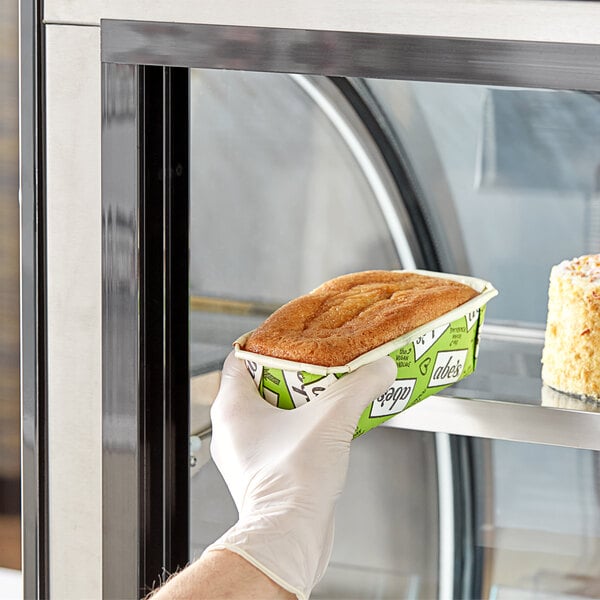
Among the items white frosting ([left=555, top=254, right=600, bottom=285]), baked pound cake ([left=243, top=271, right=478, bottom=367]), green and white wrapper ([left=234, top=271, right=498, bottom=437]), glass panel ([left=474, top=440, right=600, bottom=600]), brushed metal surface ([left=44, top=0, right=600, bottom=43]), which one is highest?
brushed metal surface ([left=44, top=0, right=600, bottom=43])

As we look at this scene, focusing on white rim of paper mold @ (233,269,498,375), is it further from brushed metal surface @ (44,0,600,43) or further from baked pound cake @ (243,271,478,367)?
brushed metal surface @ (44,0,600,43)

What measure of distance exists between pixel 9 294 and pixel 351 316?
1.30ft

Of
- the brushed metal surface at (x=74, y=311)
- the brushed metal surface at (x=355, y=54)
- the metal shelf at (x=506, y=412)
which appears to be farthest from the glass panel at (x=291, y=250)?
the brushed metal surface at (x=355, y=54)

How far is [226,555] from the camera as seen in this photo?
625mm

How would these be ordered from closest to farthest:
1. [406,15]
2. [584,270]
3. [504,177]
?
1. [406,15]
2. [584,270]
3. [504,177]

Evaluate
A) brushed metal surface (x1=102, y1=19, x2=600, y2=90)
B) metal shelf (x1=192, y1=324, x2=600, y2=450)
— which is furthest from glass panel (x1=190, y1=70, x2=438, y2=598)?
brushed metal surface (x1=102, y1=19, x2=600, y2=90)

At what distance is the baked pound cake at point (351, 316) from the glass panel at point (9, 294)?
33 cm

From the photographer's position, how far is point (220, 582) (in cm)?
61

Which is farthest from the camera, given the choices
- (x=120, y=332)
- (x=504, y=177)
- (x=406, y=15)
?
(x=504, y=177)

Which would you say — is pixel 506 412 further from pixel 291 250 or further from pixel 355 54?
pixel 291 250

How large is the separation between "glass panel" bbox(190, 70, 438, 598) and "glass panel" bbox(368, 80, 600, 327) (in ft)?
0.26

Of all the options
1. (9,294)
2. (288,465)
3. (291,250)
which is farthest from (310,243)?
(288,465)

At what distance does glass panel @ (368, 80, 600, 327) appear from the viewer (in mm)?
1099

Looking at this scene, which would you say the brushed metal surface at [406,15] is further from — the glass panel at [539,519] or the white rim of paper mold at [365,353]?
the glass panel at [539,519]
